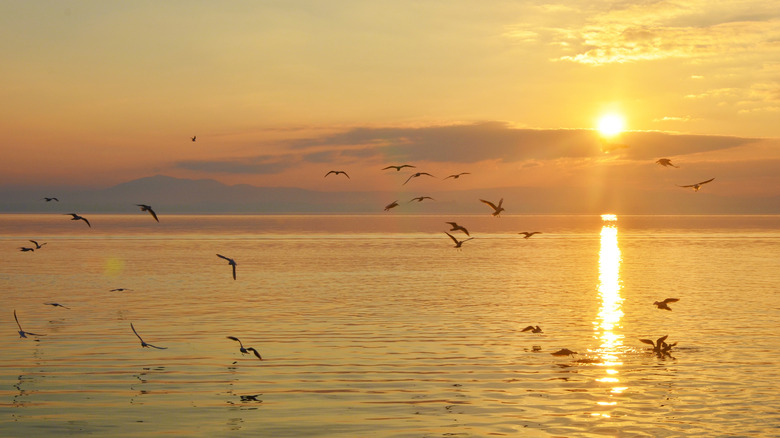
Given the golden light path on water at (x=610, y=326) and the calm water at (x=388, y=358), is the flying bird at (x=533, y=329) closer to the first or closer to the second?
the calm water at (x=388, y=358)

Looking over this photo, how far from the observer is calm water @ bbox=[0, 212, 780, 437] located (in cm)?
2041

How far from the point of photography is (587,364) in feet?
89.8

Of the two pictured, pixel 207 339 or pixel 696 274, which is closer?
pixel 207 339

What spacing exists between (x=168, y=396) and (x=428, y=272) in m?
45.5

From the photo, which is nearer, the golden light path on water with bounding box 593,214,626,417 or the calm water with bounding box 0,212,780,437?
the calm water with bounding box 0,212,780,437

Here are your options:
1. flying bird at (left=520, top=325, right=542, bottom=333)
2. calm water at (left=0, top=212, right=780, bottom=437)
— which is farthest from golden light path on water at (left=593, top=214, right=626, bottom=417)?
flying bird at (left=520, top=325, right=542, bottom=333)

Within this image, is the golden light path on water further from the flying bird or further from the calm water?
the flying bird

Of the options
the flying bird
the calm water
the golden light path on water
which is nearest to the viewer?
the calm water

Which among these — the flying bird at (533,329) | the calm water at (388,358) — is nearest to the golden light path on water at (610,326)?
the calm water at (388,358)

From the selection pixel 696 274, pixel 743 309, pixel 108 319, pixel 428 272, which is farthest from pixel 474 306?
pixel 696 274

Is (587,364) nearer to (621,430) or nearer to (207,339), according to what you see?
(621,430)

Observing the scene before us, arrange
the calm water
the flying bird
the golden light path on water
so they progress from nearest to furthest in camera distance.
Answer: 1. the calm water
2. the golden light path on water
3. the flying bird

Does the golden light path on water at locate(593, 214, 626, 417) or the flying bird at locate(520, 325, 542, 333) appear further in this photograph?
the flying bird at locate(520, 325, 542, 333)

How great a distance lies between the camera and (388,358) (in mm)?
28344
